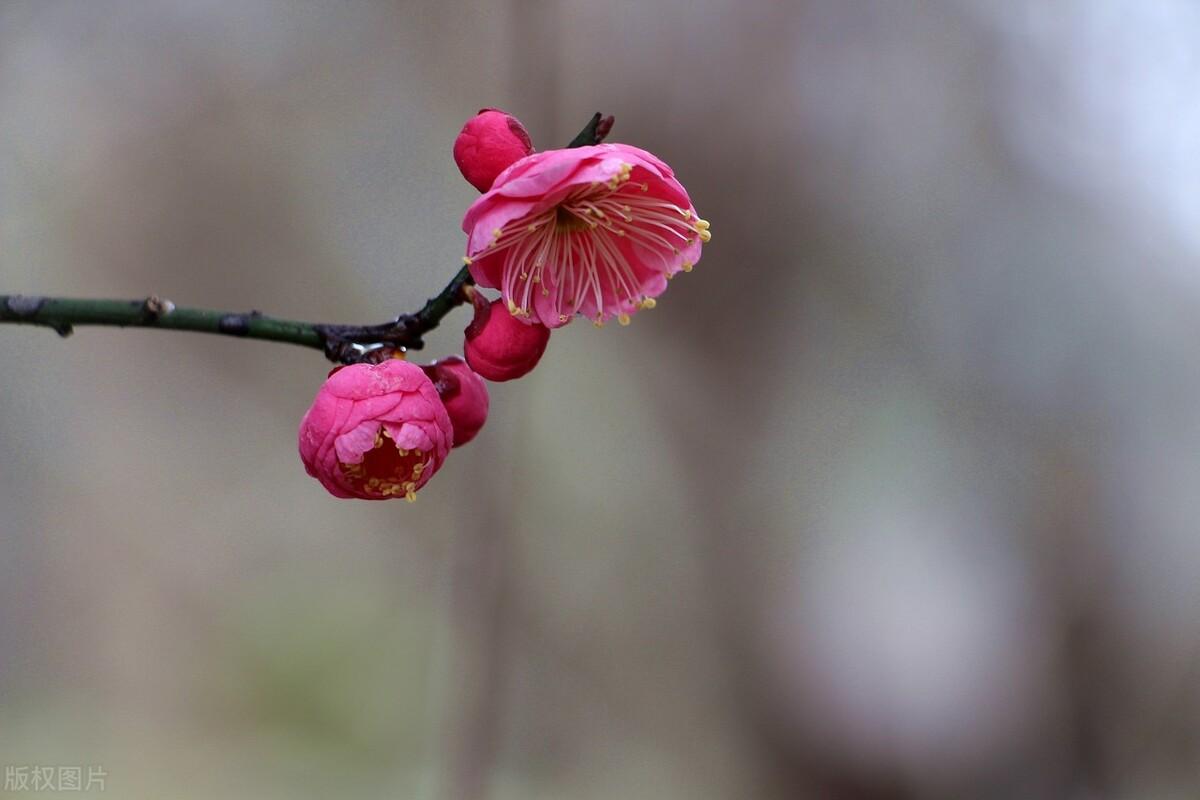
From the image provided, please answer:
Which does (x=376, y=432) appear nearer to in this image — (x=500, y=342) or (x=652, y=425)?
(x=500, y=342)

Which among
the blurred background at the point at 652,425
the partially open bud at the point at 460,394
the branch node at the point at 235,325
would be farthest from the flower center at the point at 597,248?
the blurred background at the point at 652,425

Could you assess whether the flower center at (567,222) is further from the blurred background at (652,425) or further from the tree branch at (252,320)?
the blurred background at (652,425)

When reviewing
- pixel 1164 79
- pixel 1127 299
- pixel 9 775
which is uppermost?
pixel 1164 79

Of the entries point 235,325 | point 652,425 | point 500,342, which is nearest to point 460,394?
point 500,342

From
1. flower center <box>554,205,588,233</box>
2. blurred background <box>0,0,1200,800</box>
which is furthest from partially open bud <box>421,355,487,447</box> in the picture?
blurred background <box>0,0,1200,800</box>

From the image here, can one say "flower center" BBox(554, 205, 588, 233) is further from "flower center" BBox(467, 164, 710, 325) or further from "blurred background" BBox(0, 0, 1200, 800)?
"blurred background" BBox(0, 0, 1200, 800)

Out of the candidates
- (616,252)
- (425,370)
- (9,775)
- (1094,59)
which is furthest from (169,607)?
(1094,59)

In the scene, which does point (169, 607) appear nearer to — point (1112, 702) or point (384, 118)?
point (384, 118)
